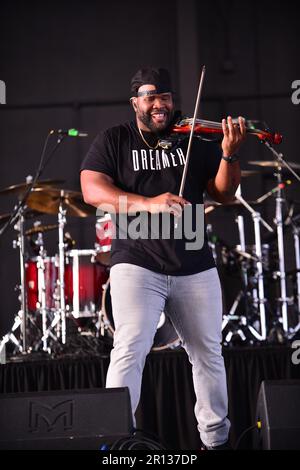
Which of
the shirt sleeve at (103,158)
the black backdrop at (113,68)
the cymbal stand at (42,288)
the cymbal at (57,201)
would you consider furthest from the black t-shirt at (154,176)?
the black backdrop at (113,68)

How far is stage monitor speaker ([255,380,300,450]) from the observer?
8.23 ft

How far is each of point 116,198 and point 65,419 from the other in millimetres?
1040

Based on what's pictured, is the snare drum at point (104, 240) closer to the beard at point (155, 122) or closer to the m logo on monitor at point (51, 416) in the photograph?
the beard at point (155, 122)

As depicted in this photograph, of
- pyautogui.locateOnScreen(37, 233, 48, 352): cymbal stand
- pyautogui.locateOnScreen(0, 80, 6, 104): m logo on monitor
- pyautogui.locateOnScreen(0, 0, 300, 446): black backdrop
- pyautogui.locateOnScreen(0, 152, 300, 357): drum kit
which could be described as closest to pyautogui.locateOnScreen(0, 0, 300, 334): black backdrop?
pyautogui.locateOnScreen(0, 0, 300, 446): black backdrop

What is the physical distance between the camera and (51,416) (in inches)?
102

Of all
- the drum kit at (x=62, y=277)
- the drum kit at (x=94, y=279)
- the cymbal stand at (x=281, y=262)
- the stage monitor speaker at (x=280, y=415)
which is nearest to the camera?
the stage monitor speaker at (x=280, y=415)

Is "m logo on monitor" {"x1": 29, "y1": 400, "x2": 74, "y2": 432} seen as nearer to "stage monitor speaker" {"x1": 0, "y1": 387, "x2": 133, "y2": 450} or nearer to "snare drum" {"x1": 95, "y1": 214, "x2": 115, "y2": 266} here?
"stage monitor speaker" {"x1": 0, "y1": 387, "x2": 133, "y2": 450}

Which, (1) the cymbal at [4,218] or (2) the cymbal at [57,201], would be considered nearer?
(2) the cymbal at [57,201]

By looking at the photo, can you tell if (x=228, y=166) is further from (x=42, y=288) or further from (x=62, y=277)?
(x=42, y=288)

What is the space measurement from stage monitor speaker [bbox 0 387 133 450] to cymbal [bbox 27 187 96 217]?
334 centimetres

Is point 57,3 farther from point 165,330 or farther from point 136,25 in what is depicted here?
point 165,330

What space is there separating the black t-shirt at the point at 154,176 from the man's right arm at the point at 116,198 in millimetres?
56

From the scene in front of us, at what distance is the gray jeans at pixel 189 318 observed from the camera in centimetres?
318

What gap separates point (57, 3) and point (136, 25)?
1.00 meters
